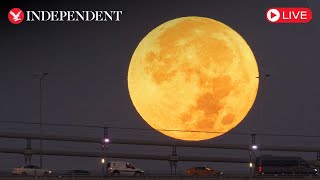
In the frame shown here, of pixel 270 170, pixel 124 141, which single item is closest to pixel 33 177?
pixel 270 170

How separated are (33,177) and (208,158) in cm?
9370

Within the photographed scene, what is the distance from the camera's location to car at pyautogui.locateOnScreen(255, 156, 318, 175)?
9238cm

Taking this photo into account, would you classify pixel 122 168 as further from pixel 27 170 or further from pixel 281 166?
pixel 281 166

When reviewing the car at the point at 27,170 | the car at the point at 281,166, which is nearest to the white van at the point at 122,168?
the car at the point at 27,170

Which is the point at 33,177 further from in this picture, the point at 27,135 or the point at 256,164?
the point at 27,135

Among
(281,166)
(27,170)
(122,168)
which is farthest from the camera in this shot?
(122,168)

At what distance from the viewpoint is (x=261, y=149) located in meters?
134

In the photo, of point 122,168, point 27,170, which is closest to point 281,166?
point 122,168

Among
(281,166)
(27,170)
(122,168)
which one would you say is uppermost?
(27,170)

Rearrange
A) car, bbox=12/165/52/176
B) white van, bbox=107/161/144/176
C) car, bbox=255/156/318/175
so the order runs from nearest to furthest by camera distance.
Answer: car, bbox=255/156/318/175
car, bbox=12/165/52/176
white van, bbox=107/161/144/176

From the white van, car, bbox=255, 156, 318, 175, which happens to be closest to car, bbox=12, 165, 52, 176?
the white van

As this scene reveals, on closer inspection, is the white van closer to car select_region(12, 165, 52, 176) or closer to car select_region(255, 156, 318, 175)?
car select_region(12, 165, 52, 176)

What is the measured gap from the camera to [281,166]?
307ft

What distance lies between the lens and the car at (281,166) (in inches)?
3637
